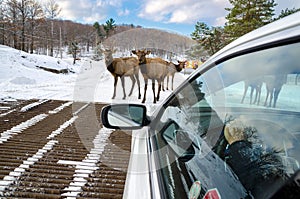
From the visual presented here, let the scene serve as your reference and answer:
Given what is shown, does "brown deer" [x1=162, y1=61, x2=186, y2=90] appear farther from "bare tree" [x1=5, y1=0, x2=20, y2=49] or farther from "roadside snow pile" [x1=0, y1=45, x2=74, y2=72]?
"bare tree" [x1=5, y1=0, x2=20, y2=49]

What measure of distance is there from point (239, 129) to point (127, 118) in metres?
1.14

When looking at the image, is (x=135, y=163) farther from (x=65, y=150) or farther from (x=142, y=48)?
(x=142, y=48)

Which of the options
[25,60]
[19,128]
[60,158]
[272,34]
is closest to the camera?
[272,34]

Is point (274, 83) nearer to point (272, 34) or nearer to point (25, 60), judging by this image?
point (272, 34)

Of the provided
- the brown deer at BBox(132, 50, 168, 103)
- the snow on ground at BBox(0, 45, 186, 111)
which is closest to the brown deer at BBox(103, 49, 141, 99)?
the brown deer at BBox(132, 50, 168, 103)

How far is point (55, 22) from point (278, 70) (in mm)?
52238

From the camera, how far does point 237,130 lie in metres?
0.93

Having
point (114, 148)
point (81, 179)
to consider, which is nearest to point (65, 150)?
point (114, 148)

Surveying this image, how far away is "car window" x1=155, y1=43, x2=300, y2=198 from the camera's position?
67 centimetres

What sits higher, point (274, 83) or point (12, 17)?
point (12, 17)

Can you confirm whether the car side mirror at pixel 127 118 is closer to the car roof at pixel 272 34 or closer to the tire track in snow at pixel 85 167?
the tire track in snow at pixel 85 167

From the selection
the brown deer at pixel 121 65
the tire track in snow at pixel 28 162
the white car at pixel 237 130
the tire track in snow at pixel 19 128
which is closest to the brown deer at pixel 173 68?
the brown deer at pixel 121 65

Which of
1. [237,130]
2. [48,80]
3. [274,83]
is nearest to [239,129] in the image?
[237,130]

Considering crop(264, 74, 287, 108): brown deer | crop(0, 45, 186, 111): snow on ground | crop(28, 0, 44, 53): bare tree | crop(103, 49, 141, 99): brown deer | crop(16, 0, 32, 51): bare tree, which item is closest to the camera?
crop(264, 74, 287, 108): brown deer
